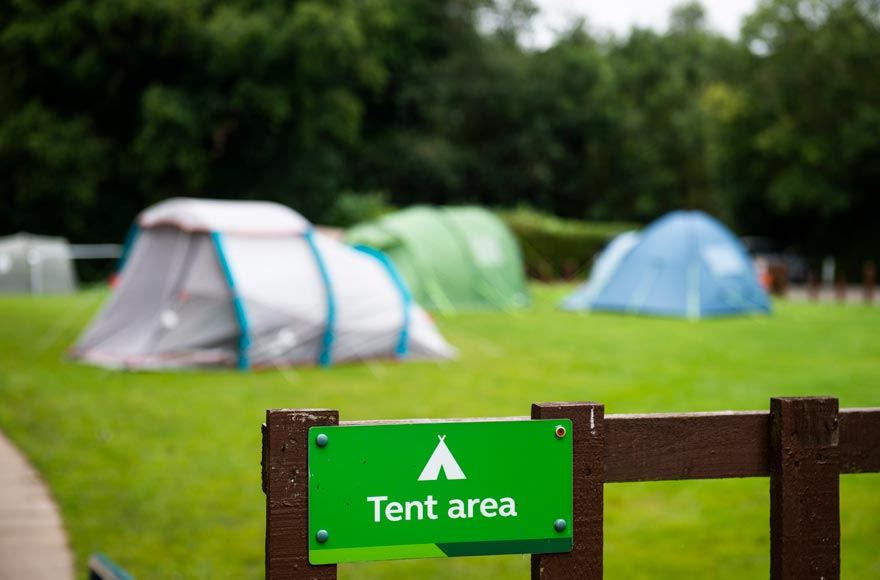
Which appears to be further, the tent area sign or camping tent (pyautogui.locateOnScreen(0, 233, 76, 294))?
camping tent (pyautogui.locateOnScreen(0, 233, 76, 294))

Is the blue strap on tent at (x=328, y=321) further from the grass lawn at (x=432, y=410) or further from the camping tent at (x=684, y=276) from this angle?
the camping tent at (x=684, y=276)

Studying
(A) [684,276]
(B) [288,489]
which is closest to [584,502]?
(B) [288,489]

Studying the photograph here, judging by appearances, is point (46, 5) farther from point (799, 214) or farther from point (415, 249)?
point (799, 214)

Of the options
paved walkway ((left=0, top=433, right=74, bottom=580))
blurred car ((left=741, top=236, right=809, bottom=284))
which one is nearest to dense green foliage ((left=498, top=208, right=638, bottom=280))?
blurred car ((left=741, top=236, right=809, bottom=284))

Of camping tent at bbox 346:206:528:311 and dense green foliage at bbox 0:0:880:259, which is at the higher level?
dense green foliage at bbox 0:0:880:259

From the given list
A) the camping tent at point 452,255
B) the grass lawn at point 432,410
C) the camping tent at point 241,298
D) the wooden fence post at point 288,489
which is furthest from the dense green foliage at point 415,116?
the wooden fence post at point 288,489

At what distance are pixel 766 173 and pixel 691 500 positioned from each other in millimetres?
31494

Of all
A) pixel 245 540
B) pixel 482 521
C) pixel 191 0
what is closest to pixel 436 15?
pixel 191 0

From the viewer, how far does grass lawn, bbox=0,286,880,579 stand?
557cm

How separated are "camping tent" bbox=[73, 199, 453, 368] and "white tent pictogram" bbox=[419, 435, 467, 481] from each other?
9610 mm

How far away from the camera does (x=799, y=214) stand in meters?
36.8

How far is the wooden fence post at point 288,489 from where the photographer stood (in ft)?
7.34

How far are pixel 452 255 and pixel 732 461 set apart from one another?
1824cm

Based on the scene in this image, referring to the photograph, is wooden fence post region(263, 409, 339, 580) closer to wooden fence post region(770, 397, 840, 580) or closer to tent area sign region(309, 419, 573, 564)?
tent area sign region(309, 419, 573, 564)
